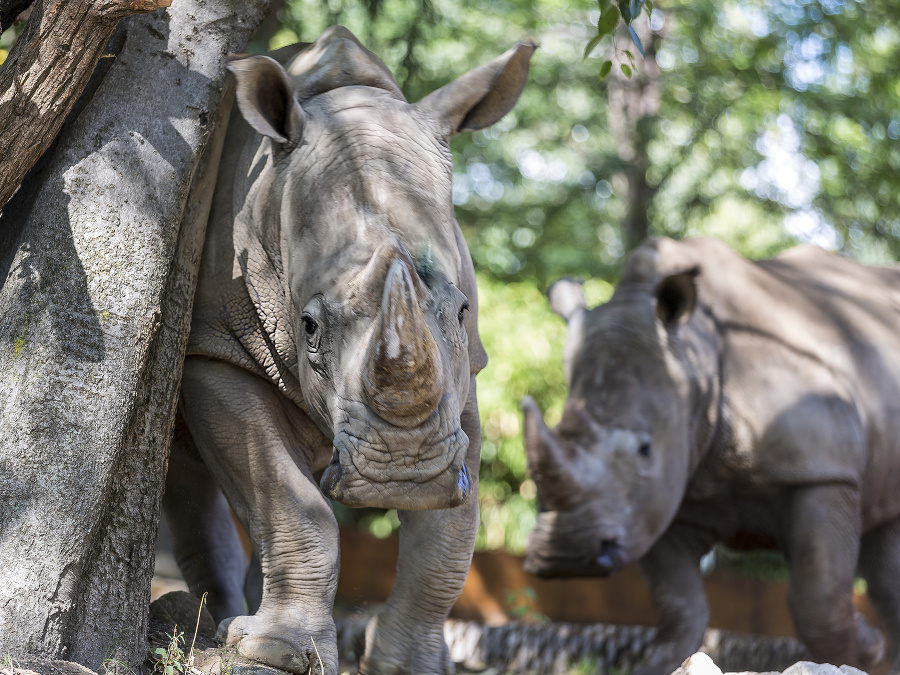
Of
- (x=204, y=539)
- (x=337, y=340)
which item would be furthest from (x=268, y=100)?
(x=204, y=539)

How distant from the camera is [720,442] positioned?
21.5 feet

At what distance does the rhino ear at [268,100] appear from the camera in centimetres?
356

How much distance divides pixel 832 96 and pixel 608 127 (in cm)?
317

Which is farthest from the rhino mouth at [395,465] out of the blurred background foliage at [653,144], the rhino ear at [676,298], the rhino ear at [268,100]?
the blurred background foliage at [653,144]

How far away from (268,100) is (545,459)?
9.10ft

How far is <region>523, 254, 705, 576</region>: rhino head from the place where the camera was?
589 cm

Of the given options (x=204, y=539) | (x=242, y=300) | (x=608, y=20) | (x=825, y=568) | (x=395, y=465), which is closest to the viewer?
(x=395, y=465)

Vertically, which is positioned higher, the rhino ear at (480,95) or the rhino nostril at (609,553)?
the rhino ear at (480,95)

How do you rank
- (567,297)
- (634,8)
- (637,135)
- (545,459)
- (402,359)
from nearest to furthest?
(402,359) → (634,8) → (545,459) → (567,297) → (637,135)

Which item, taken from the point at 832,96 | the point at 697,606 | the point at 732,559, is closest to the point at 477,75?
the point at 697,606

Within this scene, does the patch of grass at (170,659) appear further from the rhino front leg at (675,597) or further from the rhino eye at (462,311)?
the rhino front leg at (675,597)

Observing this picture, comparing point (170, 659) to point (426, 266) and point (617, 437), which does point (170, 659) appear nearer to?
point (426, 266)

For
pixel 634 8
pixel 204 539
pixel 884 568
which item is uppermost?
pixel 634 8

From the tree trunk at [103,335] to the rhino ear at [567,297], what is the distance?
365cm
